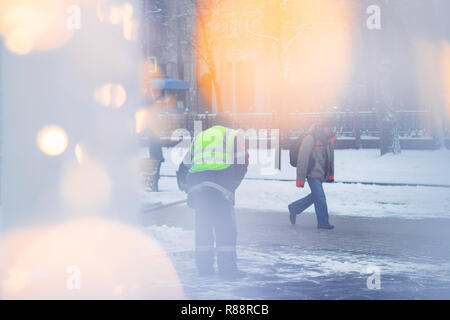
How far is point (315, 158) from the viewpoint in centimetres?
1002

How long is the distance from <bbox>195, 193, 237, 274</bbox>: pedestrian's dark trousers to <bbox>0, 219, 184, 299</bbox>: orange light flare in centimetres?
44

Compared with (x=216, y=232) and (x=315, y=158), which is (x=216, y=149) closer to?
(x=216, y=232)

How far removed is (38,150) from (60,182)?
1.29ft

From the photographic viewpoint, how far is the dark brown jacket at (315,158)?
9969mm

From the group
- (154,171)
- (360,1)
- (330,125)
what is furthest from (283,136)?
(330,125)

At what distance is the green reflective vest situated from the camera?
6773 mm

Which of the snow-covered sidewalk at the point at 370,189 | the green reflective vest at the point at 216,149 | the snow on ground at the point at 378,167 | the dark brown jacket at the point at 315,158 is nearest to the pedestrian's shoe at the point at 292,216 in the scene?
the dark brown jacket at the point at 315,158

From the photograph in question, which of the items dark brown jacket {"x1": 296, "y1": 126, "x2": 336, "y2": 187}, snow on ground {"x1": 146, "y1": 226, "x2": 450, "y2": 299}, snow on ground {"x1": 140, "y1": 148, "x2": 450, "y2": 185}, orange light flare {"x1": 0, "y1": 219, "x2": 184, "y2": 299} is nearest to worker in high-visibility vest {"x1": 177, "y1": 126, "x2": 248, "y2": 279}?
snow on ground {"x1": 146, "y1": 226, "x2": 450, "y2": 299}

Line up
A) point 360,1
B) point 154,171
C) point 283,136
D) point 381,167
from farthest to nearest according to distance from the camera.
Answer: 1. point 360,1
2. point 283,136
3. point 381,167
4. point 154,171

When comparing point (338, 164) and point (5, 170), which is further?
point (338, 164)

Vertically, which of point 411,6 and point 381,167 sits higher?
point 411,6

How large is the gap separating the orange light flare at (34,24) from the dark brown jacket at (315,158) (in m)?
4.68

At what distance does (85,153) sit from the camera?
21.5 feet
